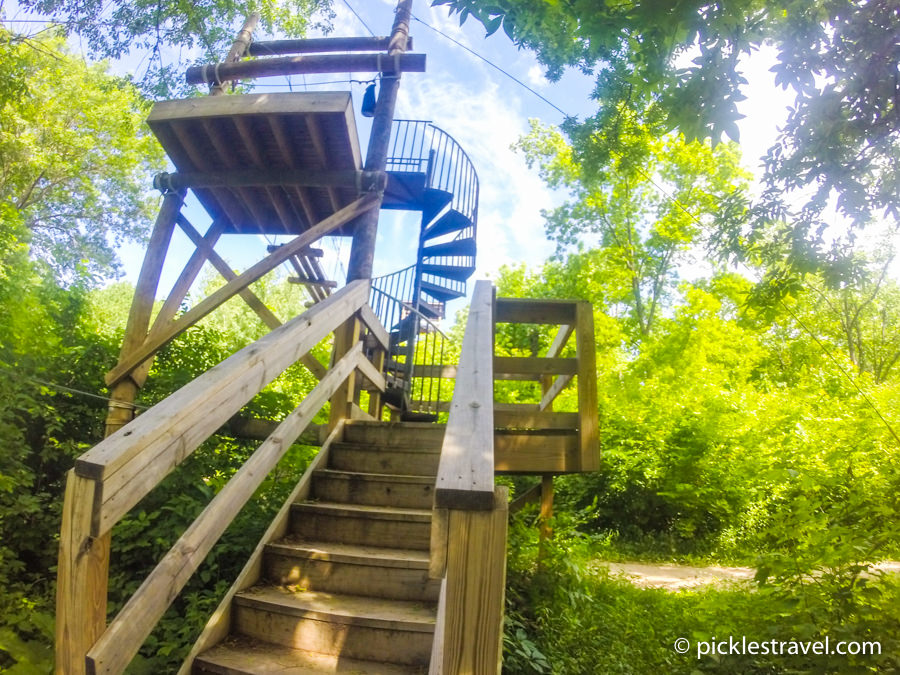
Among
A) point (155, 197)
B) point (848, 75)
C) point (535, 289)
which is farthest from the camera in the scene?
point (155, 197)

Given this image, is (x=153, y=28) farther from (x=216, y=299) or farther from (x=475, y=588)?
(x=475, y=588)

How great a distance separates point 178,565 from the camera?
1.77 metres

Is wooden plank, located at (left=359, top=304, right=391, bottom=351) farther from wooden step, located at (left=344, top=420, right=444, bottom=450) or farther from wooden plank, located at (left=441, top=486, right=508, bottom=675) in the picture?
wooden plank, located at (left=441, top=486, right=508, bottom=675)

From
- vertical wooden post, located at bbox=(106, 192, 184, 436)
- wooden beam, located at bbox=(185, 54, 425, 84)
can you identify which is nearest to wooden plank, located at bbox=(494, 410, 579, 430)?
vertical wooden post, located at bbox=(106, 192, 184, 436)

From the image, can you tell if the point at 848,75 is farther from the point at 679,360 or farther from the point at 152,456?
the point at 679,360

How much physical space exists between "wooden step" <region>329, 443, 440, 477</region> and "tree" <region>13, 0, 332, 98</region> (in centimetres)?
597

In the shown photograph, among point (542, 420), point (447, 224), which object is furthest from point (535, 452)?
point (447, 224)

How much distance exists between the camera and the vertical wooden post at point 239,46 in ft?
17.2

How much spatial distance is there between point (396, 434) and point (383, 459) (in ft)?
0.69

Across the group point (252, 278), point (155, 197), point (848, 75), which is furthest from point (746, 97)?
point (155, 197)

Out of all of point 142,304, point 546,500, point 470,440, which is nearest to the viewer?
point 470,440

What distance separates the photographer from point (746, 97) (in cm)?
277

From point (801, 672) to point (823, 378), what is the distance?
1261 cm

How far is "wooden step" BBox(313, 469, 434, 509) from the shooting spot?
9.73 feet
